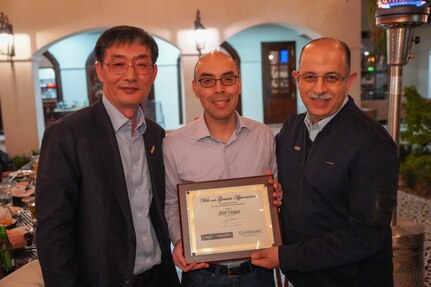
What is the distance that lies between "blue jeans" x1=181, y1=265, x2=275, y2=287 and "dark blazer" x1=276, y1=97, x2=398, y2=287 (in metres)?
0.15

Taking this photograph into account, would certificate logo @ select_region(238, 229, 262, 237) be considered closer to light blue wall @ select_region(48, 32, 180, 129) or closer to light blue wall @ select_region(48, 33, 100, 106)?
light blue wall @ select_region(48, 32, 180, 129)

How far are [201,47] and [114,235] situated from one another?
6.51 m

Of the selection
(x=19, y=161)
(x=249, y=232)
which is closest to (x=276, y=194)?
(x=249, y=232)

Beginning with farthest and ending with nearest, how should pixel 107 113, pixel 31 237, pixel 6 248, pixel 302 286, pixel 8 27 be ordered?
pixel 8 27 → pixel 31 237 → pixel 6 248 → pixel 302 286 → pixel 107 113

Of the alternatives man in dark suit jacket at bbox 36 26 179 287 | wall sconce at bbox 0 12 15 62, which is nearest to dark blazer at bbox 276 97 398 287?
man in dark suit jacket at bbox 36 26 179 287

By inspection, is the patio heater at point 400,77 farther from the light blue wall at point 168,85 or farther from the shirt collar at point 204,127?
the light blue wall at point 168,85

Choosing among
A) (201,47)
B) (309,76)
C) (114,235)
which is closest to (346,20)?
(201,47)

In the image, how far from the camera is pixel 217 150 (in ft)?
7.00

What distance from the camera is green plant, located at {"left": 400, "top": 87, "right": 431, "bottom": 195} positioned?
22.7ft

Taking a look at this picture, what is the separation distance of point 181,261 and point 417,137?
623 centimetres

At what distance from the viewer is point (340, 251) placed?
176cm

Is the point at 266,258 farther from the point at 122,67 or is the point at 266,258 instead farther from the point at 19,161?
the point at 19,161

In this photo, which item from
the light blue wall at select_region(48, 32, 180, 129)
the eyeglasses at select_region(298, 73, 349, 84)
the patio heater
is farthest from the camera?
the light blue wall at select_region(48, 32, 180, 129)

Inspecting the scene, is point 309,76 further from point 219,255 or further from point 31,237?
point 31,237
